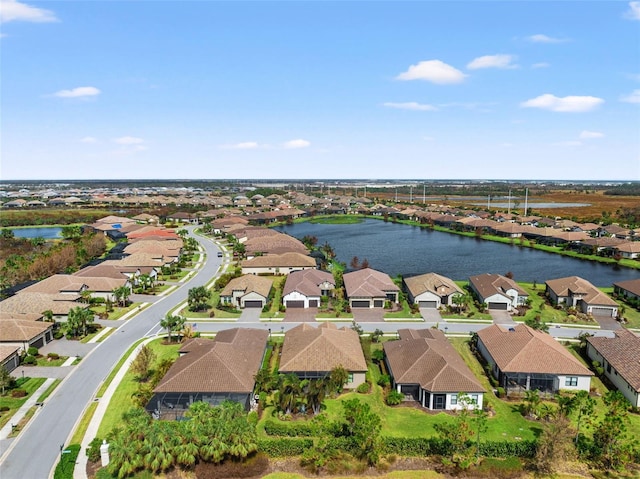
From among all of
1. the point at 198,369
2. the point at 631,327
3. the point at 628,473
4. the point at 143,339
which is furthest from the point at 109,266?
the point at 631,327

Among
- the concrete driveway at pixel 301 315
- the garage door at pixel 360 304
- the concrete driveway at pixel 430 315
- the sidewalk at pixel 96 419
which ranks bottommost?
the sidewalk at pixel 96 419

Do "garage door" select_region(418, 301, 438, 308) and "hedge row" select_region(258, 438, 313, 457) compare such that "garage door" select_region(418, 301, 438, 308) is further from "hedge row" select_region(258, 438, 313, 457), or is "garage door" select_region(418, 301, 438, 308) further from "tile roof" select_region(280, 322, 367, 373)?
"hedge row" select_region(258, 438, 313, 457)

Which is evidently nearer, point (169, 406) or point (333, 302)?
point (169, 406)

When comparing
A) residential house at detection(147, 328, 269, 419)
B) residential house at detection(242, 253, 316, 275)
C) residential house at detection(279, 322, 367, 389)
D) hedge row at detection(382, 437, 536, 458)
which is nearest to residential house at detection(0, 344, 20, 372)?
residential house at detection(147, 328, 269, 419)

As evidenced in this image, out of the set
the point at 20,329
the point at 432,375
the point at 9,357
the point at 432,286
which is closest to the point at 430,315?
the point at 432,286

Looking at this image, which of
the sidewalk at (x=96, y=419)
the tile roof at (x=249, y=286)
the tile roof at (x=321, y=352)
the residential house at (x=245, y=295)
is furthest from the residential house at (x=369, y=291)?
the sidewalk at (x=96, y=419)

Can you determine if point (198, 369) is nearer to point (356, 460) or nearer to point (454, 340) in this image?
point (356, 460)

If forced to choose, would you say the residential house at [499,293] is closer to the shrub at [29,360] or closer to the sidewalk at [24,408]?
the sidewalk at [24,408]
